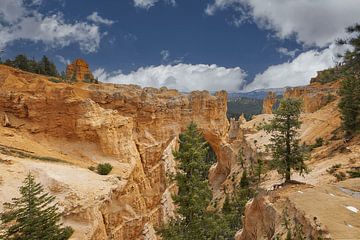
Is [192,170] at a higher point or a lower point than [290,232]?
higher

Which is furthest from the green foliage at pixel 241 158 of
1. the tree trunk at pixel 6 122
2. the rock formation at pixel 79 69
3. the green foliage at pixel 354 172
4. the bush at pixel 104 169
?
the rock formation at pixel 79 69

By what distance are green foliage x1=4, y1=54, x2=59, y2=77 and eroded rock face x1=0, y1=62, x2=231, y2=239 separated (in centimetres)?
1488

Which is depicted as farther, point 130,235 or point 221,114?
point 221,114

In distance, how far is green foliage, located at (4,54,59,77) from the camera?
178 ft

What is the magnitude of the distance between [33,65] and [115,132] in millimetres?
31086

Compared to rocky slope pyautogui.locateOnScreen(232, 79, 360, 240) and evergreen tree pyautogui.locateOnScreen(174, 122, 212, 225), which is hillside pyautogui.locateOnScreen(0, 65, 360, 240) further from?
evergreen tree pyautogui.locateOnScreen(174, 122, 212, 225)

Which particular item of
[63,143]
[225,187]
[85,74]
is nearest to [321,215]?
[63,143]

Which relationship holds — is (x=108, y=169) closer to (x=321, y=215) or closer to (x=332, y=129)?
(x=321, y=215)

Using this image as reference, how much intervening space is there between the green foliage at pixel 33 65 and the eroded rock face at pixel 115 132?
14879mm

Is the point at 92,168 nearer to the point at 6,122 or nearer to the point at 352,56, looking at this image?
the point at 6,122

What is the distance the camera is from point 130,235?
107 feet

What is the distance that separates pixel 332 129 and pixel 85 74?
2036 inches

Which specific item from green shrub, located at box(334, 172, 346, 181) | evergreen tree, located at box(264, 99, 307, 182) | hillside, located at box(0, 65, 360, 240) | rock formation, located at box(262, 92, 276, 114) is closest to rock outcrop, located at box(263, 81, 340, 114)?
rock formation, located at box(262, 92, 276, 114)

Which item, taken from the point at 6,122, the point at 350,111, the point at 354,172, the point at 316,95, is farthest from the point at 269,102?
the point at 6,122
